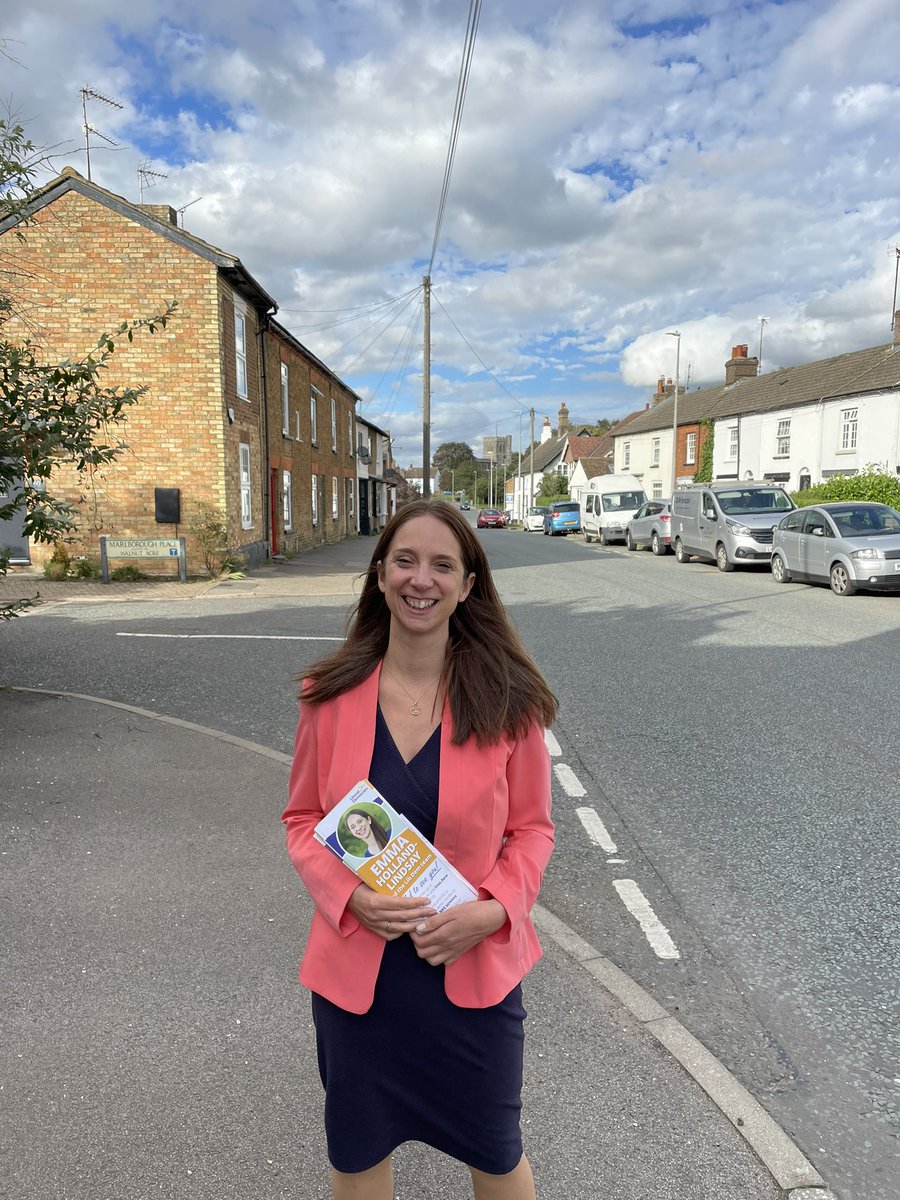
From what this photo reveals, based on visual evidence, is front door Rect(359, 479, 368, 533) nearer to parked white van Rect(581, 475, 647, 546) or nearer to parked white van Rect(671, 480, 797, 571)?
parked white van Rect(581, 475, 647, 546)

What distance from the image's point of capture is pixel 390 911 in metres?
1.64

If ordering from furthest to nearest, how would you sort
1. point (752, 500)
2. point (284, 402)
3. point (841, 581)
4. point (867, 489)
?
1. point (867, 489)
2. point (284, 402)
3. point (752, 500)
4. point (841, 581)

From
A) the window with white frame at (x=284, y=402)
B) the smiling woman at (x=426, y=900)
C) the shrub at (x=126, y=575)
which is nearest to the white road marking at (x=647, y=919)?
the smiling woman at (x=426, y=900)

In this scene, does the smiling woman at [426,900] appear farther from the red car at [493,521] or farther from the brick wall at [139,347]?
the red car at [493,521]

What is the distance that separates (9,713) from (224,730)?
1577 mm

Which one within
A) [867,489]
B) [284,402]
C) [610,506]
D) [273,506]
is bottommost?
[273,506]

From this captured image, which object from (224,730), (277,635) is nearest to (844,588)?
(277,635)

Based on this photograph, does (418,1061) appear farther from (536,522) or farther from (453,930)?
(536,522)

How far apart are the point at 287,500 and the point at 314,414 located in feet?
20.0

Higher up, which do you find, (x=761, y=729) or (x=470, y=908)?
(x=470, y=908)

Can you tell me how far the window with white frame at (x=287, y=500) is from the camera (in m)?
23.0

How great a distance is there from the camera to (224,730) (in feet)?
20.6

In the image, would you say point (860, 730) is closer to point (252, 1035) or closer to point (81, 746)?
point (252, 1035)

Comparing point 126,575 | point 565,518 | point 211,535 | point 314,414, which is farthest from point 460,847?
point 565,518
